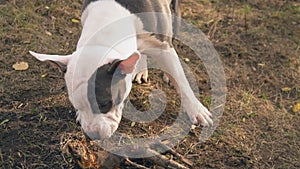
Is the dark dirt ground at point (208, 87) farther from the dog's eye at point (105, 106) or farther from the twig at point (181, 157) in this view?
the dog's eye at point (105, 106)

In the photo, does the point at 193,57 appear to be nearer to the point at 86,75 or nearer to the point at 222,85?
the point at 222,85

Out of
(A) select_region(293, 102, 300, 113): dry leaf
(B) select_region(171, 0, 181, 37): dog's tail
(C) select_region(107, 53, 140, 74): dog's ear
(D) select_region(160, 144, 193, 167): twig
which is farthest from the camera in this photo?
(B) select_region(171, 0, 181, 37): dog's tail

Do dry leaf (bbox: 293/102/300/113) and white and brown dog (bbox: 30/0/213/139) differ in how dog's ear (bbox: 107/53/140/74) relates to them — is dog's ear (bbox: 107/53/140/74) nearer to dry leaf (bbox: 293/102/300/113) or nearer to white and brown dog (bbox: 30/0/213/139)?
white and brown dog (bbox: 30/0/213/139)

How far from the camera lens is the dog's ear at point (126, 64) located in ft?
6.93

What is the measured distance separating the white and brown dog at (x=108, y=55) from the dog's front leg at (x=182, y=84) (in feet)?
0.30

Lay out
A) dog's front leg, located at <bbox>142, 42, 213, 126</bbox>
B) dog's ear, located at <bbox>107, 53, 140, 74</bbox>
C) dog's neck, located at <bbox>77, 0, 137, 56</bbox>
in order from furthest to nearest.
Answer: dog's front leg, located at <bbox>142, 42, 213, 126</bbox> < dog's neck, located at <bbox>77, 0, 137, 56</bbox> < dog's ear, located at <bbox>107, 53, 140, 74</bbox>

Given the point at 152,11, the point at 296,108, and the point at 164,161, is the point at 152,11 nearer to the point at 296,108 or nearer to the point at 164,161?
the point at 164,161

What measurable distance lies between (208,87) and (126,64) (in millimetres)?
1231

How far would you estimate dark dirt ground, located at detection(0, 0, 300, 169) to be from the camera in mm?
2740

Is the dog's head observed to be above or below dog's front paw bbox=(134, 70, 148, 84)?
above

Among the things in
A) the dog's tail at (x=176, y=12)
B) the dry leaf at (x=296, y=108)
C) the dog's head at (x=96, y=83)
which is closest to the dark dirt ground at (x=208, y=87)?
the dry leaf at (x=296, y=108)

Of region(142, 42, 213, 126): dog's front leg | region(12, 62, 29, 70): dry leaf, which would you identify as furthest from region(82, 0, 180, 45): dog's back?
region(12, 62, 29, 70): dry leaf

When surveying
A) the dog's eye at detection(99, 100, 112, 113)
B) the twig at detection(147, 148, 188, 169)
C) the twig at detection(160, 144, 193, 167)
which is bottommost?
the twig at detection(160, 144, 193, 167)

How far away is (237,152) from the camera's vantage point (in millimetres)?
2779
